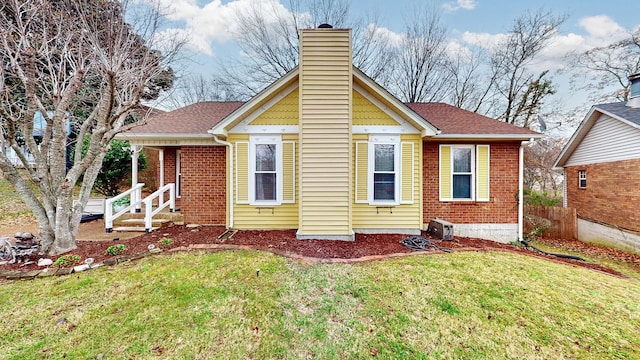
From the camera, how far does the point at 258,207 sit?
7.61 m

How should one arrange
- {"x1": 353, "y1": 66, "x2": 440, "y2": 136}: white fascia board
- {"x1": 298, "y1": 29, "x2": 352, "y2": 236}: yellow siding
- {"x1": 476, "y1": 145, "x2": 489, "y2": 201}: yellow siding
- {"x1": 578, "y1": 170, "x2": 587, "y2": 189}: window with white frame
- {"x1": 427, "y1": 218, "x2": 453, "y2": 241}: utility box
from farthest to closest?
{"x1": 578, "y1": 170, "x2": 587, "y2": 189}: window with white frame < {"x1": 476, "y1": 145, "x2": 489, "y2": 201}: yellow siding < {"x1": 427, "y1": 218, "x2": 453, "y2": 241}: utility box < {"x1": 353, "y1": 66, "x2": 440, "y2": 136}: white fascia board < {"x1": 298, "y1": 29, "x2": 352, "y2": 236}: yellow siding

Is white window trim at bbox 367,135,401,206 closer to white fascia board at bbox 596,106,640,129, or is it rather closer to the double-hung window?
the double-hung window

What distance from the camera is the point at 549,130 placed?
18422 millimetres

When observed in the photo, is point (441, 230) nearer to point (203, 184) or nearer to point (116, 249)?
point (203, 184)

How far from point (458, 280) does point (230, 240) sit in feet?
16.9

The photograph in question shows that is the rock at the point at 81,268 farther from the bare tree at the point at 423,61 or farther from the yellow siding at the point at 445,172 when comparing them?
the bare tree at the point at 423,61

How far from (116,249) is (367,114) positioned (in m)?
7.06

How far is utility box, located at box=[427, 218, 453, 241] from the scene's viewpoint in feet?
24.0

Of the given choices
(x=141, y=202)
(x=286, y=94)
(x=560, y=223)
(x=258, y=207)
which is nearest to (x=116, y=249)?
(x=141, y=202)

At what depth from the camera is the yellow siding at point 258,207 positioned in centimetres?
754

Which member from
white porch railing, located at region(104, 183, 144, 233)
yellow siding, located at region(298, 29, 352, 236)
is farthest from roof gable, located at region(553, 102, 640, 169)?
white porch railing, located at region(104, 183, 144, 233)

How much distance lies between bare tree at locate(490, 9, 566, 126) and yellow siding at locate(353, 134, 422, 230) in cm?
1567

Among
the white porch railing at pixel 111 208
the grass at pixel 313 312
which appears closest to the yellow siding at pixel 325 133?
the grass at pixel 313 312

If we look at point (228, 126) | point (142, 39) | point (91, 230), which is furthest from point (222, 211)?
point (142, 39)
